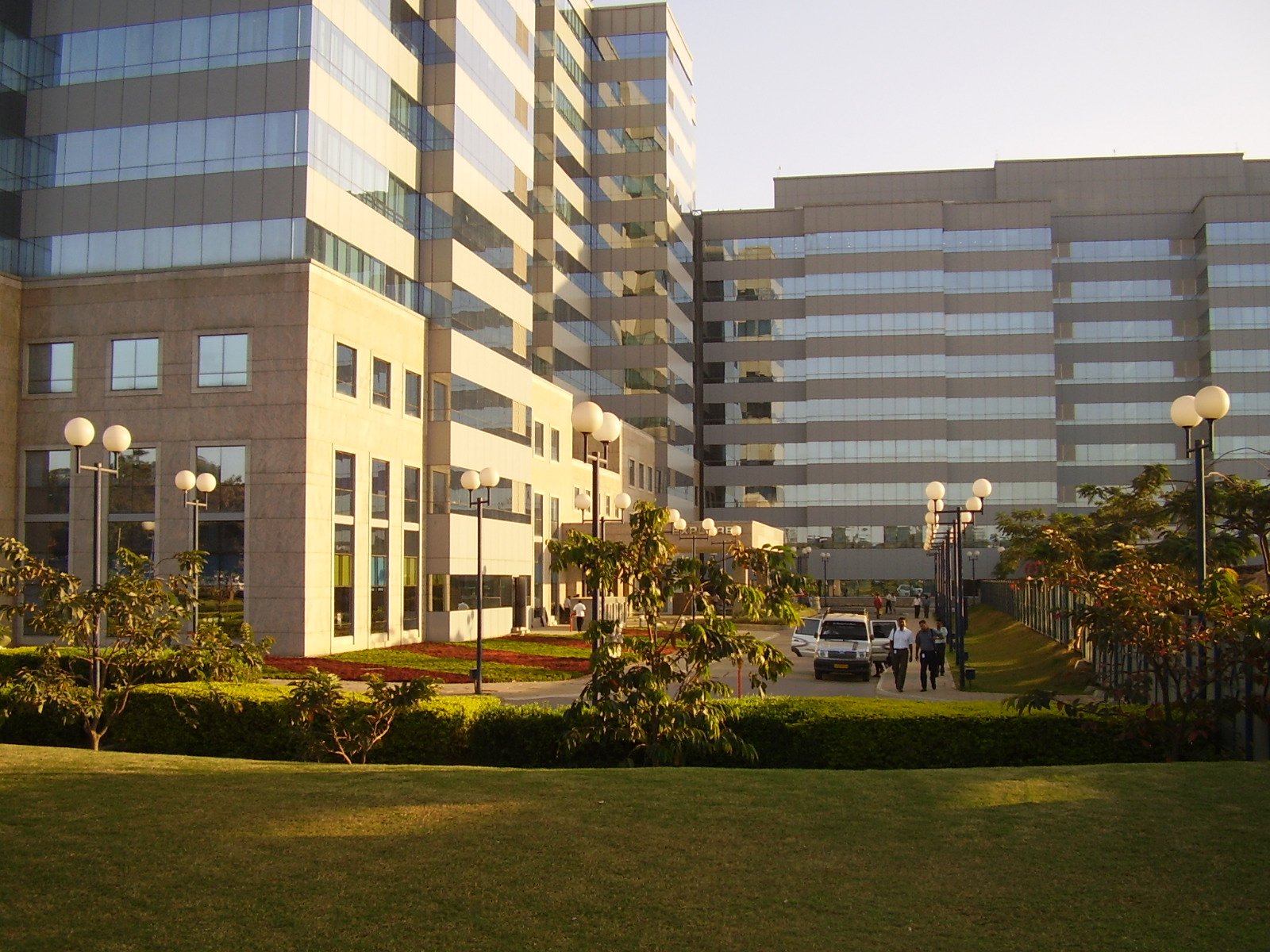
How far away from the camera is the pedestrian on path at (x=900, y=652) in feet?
98.8

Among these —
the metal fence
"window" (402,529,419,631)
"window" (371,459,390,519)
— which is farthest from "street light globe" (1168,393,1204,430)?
"window" (402,529,419,631)

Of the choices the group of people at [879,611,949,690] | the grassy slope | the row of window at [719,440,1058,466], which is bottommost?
the grassy slope

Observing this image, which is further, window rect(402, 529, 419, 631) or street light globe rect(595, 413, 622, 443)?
window rect(402, 529, 419, 631)

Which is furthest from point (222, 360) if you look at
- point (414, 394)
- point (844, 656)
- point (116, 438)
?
point (844, 656)

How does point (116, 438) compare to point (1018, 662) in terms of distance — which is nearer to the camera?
point (116, 438)

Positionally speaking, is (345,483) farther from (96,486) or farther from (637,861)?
(637,861)

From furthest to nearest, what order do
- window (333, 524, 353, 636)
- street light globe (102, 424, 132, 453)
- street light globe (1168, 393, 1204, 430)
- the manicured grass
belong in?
window (333, 524, 353, 636), the manicured grass, street light globe (102, 424, 132, 453), street light globe (1168, 393, 1204, 430)

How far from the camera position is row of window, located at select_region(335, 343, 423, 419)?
3688 centimetres

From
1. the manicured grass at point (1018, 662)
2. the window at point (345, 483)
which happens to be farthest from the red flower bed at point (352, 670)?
the manicured grass at point (1018, 662)

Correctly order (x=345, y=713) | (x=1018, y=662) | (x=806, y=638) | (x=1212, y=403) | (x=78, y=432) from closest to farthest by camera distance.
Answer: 1. (x=345, y=713)
2. (x=1212, y=403)
3. (x=78, y=432)
4. (x=1018, y=662)
5. (x=806, y=638)

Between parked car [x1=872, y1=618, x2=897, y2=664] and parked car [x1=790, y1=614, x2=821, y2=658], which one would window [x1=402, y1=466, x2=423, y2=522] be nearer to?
parked car [x1=790, y1=614, x2=821, y2=658]

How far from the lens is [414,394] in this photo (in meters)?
42.0

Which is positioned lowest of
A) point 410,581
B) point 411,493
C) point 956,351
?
point 410,581

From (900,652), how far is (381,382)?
18768 millimetres
